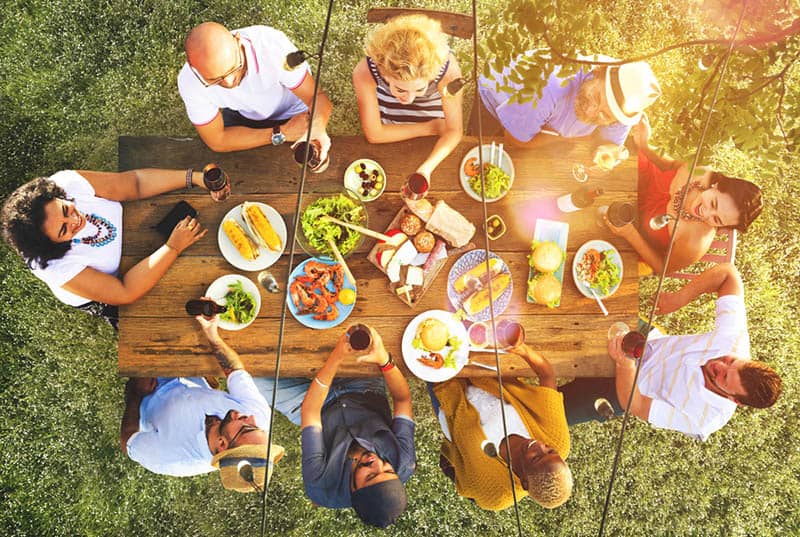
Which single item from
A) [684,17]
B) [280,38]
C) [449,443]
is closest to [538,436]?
[449,443]

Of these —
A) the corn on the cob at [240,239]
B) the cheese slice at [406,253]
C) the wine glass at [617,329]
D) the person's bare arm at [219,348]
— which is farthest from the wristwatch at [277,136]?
the wine glass at [617,329]

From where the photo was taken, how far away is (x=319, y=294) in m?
2.73

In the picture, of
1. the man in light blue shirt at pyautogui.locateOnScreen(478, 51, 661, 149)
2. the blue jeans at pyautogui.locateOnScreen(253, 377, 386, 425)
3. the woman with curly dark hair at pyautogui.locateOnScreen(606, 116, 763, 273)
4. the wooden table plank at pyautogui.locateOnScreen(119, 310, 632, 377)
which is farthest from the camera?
the blue jeans at pyautogui.locateOnScreen(253, 377, 386, 425)

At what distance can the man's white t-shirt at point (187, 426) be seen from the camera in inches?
115

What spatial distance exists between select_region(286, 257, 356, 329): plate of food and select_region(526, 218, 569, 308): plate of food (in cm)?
104

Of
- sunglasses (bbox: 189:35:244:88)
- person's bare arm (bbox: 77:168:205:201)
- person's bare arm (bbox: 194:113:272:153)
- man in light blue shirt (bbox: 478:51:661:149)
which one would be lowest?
person's bare arm (bbox: 77:168:205:201)

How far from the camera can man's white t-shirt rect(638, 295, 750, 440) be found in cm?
298

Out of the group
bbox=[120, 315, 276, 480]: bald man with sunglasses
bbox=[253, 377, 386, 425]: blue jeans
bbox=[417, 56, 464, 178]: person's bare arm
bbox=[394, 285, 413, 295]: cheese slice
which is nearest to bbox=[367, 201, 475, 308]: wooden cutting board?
bbox=[394, 285, 413, 295]: cheese slice

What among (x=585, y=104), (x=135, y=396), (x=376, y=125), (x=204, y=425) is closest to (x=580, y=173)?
(x=585, y=104)

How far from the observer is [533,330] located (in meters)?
2.88

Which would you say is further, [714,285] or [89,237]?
[714,285]

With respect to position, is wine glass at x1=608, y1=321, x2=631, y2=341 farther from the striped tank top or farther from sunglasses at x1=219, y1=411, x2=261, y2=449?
sunglasses at x1=219, y1=411, x2=261, y2=449

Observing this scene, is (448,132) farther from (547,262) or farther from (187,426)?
(187,426)

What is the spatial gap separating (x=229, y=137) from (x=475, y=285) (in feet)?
5.34
